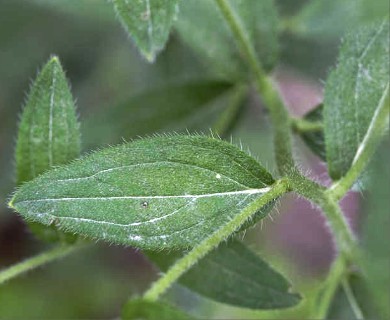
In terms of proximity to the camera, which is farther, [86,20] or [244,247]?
[86,20]

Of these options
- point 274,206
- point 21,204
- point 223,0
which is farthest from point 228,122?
point 21,204

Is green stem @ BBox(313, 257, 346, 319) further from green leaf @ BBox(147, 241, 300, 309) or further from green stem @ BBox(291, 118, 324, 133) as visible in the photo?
green stem @ BBox(291, 118, 324, 133)

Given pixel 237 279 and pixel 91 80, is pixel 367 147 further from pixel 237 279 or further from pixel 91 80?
pixel 91 80

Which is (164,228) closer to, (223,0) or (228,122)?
(223,0)

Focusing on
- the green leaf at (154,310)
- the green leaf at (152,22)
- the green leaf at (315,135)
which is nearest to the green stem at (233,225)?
the green leaf at (154,310)

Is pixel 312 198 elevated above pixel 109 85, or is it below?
below

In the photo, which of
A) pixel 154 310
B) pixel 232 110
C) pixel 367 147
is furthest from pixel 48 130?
pixel 232 110
